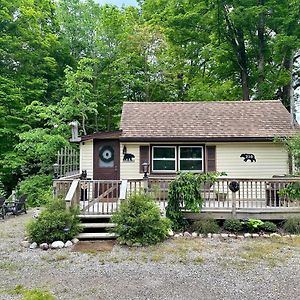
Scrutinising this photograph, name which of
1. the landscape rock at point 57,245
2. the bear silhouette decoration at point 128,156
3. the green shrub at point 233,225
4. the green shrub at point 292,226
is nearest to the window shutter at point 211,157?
the bear silhouette decoration at point 128,156

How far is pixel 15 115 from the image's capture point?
664 inches

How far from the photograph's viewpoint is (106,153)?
39.0ft

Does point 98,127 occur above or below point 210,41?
below

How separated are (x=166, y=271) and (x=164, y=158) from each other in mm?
6601

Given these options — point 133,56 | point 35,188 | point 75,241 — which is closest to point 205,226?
point 75,241

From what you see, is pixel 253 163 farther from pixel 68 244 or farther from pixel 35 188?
pixel 35 188

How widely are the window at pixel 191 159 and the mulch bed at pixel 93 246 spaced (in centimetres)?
513

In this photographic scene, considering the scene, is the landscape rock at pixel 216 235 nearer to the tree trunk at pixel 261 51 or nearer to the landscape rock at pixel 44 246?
the landscape rock at pixel 44 246

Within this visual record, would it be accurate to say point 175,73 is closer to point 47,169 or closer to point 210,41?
point 210,41

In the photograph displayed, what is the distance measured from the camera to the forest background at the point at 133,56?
17.3m

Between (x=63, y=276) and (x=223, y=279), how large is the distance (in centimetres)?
269

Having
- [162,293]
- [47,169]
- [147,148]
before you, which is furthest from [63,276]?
[47,169]

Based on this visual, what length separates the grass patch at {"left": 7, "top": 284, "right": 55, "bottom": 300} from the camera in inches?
174

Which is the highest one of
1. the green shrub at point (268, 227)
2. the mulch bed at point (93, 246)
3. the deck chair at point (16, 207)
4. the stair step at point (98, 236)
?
the deck chair at point (16, 207)
